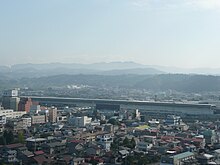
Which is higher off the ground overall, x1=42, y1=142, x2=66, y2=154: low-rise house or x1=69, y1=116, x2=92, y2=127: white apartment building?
x1=69, y1=116, x2=92, y2=127: white apartment building

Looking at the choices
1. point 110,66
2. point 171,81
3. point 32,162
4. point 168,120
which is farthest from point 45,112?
point 110,66

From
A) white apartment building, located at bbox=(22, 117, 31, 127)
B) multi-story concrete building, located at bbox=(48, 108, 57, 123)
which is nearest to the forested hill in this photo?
multi-story concrete building, located at bbox=(48, 108, 57, 123)

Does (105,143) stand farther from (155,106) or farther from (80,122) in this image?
(155,106)

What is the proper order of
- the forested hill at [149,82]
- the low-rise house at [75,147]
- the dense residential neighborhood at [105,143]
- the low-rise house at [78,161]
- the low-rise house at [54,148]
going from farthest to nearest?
the forested hill at [149,82]
the low-rise house at [54,148]
the low-rise house at [75,147]
the dense residential neighborhood at [105,143]
the low-rise house at [78,161]

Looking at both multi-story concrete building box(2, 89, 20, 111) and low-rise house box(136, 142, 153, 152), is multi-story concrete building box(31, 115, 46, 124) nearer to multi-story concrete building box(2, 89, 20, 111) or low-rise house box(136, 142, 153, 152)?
multi-story concrete building box(2, 89, 20, 111)

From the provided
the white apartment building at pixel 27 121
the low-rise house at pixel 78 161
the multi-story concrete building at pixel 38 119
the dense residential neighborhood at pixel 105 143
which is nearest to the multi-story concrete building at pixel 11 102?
the dense residential neighborhood at pixel 105 143

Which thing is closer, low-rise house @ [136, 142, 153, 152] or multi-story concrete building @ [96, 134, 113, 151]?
low-rise house @ [136, 142, 153, 152]

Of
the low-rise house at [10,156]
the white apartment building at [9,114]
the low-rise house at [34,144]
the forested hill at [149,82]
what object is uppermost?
the forested hill at [149,82]

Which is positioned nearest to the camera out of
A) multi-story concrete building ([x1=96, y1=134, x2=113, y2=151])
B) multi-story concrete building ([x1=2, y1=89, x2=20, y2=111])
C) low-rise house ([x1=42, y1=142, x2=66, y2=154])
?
low-rise house ([x1=42, y1=142, x2=66, y2=154])

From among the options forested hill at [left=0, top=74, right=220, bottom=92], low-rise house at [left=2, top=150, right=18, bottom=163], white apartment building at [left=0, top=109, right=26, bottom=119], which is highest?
forested hill at [left=0, top=74, right=220, bottom=92]

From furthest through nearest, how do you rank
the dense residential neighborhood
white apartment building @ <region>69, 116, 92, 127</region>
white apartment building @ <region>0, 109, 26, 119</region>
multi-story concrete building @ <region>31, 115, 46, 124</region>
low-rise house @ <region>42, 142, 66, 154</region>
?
white apartment building @ <region>0, 109, 26, 119</region> → multi-story concrete building @ <region>31, 115, 46, 124</region> → white apartment building @ <region>69, 116, 92, 127</region> → low-rise house @ <region>42, 142, 66, 154</region> → the dense residential neighborhood

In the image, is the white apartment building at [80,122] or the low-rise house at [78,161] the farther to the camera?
the white apartment building at [80,122]

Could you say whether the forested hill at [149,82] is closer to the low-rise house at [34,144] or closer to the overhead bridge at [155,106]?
the overhead bridge at [155,106]
